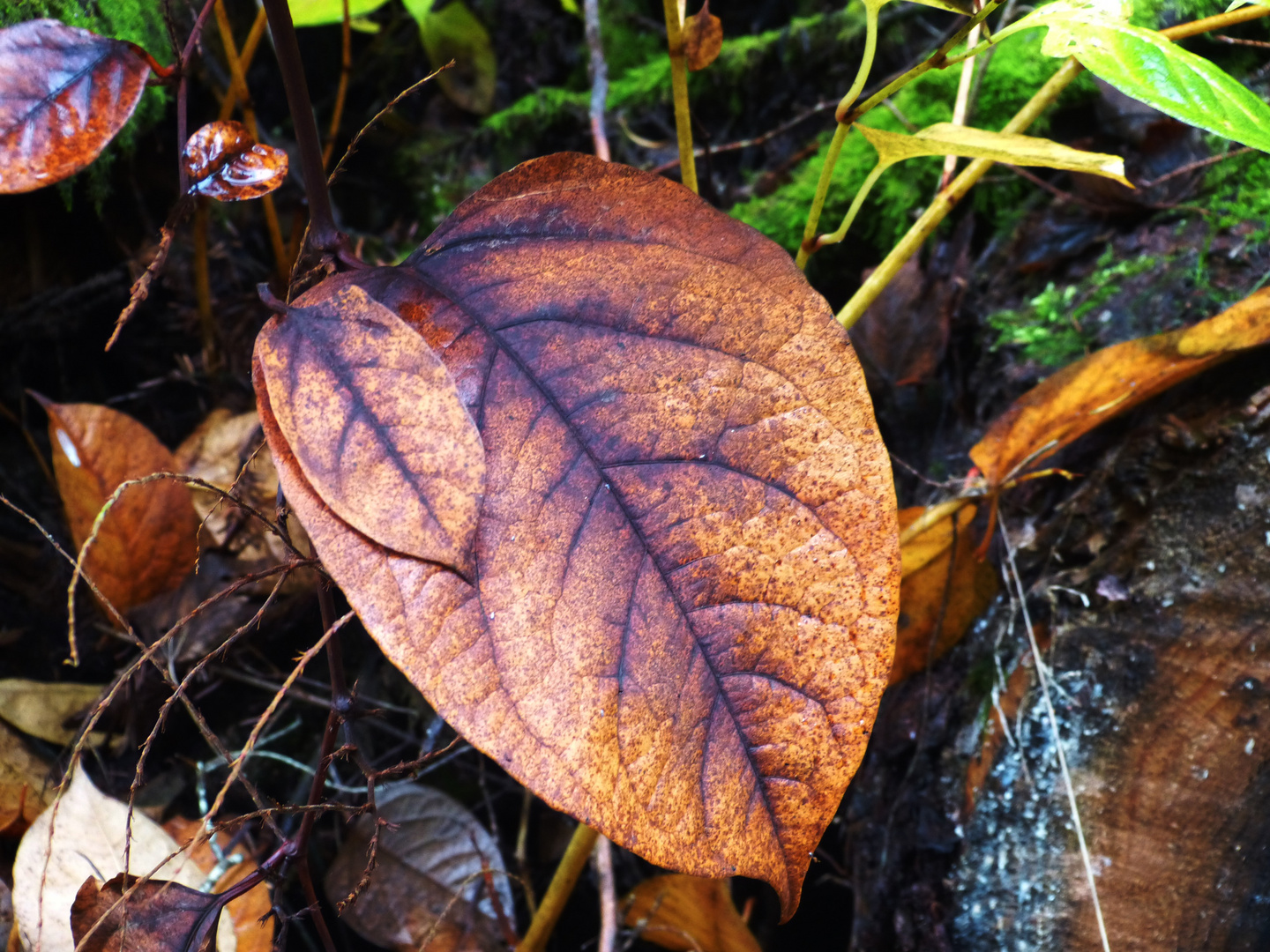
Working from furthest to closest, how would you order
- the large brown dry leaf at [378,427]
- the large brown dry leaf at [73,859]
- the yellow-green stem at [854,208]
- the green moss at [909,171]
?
the green moss at [909,171] → the large brown dry leaf at [73,859] → the yellow-green stem at [854,208] → the large brown dry leaf at [378,427]

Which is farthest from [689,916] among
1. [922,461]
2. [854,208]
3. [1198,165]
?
[1198,165]

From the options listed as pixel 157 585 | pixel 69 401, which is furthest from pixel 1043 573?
pixel 69 401

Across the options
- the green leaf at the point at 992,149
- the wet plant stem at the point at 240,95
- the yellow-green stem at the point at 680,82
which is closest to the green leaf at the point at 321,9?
the wet plant stem at the point at 240,95

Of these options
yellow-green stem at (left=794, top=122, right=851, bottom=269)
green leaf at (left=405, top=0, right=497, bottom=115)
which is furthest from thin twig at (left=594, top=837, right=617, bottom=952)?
green leaf at (left=405, top=0, right=497, bottom=115)

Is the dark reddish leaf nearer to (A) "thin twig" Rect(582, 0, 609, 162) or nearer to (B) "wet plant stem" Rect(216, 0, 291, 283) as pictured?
(B) "wet plant stem" Rect(216, 0, 291, 283)

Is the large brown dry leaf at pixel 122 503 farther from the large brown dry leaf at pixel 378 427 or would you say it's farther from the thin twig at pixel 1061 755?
the thin twig at pixel 1061 755

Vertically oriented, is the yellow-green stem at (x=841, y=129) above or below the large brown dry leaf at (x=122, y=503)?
above

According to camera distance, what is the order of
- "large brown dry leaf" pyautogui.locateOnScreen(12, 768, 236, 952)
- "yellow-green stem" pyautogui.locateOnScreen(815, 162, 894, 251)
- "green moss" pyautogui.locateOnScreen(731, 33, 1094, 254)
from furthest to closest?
"green moss" pyautogui.locateOnScreen(731, 33, 1094, 254) → "large brown dry leaf" pyautogui.locateOnScreen(12, 768, 236, 952) → "yellow-green stem" pyautogui.locateOnScreen(815, 162, 894, 251)

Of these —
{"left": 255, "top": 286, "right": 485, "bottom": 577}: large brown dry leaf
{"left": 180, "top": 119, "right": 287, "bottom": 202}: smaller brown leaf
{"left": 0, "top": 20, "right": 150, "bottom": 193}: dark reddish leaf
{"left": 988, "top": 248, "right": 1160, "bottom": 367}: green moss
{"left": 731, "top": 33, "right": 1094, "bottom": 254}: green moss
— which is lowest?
{"left": 988, "top": 248, "right": 1160, "bottom": 367}: green moss
